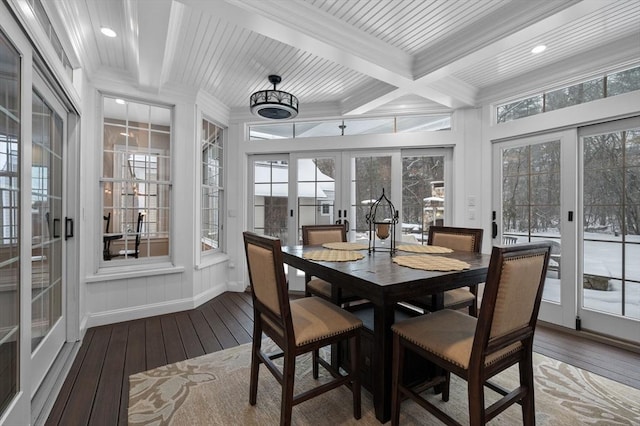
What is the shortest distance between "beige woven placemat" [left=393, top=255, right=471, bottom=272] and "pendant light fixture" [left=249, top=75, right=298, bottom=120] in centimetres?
182

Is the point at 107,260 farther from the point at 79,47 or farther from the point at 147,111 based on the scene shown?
the point at 79,47

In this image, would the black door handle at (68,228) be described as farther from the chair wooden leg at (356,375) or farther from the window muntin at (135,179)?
the chair wooden leg at (356,375)

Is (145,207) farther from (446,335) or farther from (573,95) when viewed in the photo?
(573,95)

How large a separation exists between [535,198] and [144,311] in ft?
14.8

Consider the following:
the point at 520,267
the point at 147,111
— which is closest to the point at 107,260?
the point at 147,111

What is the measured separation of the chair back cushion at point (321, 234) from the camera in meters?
2.93

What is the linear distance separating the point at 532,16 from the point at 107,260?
4429 mm

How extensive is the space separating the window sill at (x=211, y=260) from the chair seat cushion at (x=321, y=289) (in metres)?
1.77

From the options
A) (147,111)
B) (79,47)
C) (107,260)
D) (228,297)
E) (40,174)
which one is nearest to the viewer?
(40,174)

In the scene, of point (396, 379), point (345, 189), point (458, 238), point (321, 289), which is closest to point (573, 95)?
point (458, 238)

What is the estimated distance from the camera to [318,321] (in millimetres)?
1647

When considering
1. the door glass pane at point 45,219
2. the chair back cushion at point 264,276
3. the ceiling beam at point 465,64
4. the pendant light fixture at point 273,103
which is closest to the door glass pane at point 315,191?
the ceiling beam at point 465,64

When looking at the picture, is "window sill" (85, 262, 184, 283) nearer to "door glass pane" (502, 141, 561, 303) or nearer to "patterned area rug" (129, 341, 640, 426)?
"patterned area rug" (129, 341, 640, 426)

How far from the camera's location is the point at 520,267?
126 centimetres
